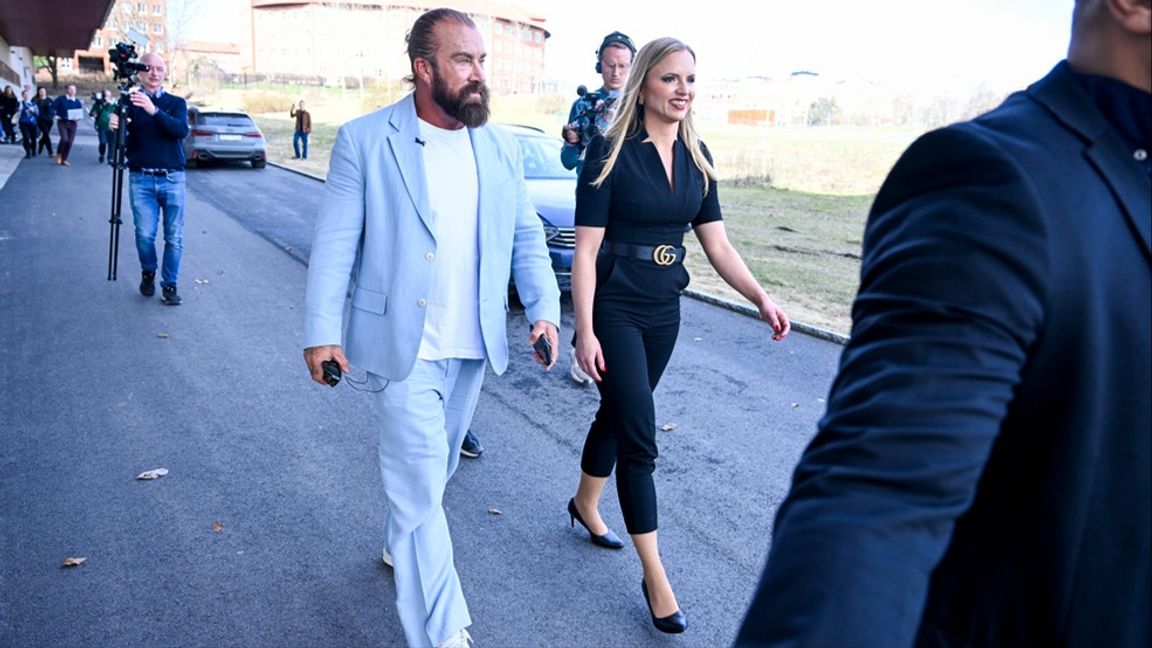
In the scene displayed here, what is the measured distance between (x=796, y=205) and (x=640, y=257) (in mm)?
17533

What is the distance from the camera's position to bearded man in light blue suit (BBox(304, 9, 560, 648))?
3.23 metres

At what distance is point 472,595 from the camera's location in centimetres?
378

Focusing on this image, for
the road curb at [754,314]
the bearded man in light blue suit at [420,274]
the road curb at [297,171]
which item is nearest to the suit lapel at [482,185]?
the bearded man in light blue suit at [420,274]

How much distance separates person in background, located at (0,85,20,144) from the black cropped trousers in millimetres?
30558

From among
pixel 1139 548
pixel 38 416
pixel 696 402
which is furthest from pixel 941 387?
pixel 38 416

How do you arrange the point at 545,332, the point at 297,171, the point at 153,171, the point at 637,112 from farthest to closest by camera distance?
the point at 297,171 → the point at 153,171 → the point at 637,112 → the point at 545,332

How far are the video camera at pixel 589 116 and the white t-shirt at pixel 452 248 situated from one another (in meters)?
3.80

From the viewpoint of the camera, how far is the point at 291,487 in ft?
15.6

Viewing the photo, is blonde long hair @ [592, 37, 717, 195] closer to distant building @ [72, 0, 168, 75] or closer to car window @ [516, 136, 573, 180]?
car window @ [516, 136, 573, 180]

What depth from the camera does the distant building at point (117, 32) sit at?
79.0m

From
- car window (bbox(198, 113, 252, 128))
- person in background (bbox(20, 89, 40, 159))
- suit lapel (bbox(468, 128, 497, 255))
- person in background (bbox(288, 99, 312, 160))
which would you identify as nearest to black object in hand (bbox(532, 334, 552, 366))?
suit lapel (bbox(468, 128, 497, 255))

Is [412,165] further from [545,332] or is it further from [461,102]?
[545,332]

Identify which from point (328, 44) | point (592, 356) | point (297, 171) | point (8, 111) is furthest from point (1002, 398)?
point (328, 44)

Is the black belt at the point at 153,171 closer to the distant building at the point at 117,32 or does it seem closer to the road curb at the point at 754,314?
the road curb at the point at 754,314
